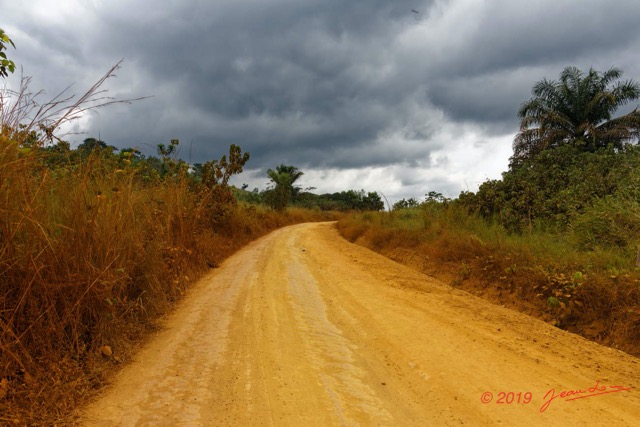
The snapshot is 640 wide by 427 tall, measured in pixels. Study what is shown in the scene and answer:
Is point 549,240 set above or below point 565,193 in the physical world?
below

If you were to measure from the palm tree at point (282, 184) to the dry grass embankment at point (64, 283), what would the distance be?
957 inches

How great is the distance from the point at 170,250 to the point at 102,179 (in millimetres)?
2398

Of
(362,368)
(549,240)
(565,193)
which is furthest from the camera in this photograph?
(565,193)

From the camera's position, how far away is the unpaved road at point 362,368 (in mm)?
3123

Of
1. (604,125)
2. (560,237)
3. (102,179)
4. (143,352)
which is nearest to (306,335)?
(143,352)

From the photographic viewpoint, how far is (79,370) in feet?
11.4

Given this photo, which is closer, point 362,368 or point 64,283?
point 64,283

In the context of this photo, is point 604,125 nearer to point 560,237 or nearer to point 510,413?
point 560,237

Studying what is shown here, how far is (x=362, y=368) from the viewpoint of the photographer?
397cm

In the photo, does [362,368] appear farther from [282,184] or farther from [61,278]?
[282,184]

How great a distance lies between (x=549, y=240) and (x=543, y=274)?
1.99 m

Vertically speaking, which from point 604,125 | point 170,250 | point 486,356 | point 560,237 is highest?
point 604,125

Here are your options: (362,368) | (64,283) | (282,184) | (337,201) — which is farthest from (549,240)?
(337,201)
